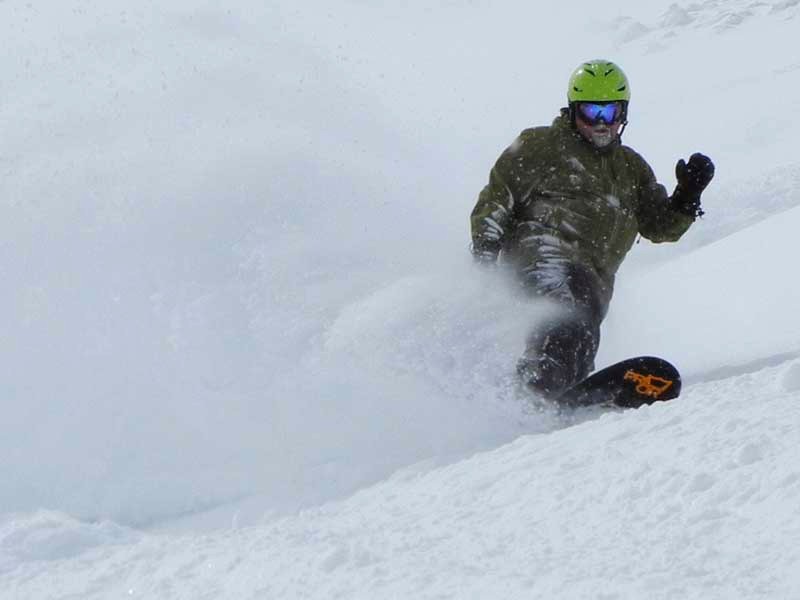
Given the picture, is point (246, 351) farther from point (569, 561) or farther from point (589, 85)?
point (569, 561)

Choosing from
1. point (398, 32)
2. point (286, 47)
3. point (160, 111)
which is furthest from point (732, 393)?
point (398, 32)

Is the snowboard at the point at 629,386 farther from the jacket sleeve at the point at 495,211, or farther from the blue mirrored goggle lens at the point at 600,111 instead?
the blue mirrored goggle lens at the point at 600,111

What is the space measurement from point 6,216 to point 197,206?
957mm

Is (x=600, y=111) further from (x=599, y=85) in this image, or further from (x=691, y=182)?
(x=691, y=182)

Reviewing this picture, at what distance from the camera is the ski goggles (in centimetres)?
542

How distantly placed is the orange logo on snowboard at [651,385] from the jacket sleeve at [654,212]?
62.6 inches

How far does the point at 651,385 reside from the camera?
4.14m

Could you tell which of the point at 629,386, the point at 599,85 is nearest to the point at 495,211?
the point at 599,85

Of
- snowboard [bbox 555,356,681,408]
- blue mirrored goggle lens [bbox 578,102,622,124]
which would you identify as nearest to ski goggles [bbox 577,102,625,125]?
blue mirrored goggle lens [bbox 578,102,622,124]

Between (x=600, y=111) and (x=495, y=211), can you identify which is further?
(x=600, y=111)

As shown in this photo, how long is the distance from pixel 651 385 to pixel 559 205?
4.58ft

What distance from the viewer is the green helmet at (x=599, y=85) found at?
5.40 meters

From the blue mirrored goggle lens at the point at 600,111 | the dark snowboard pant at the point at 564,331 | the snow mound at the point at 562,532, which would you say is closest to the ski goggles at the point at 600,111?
the blue mirrored goggle lens at the point at 600,111

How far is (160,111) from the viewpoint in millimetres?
8000
